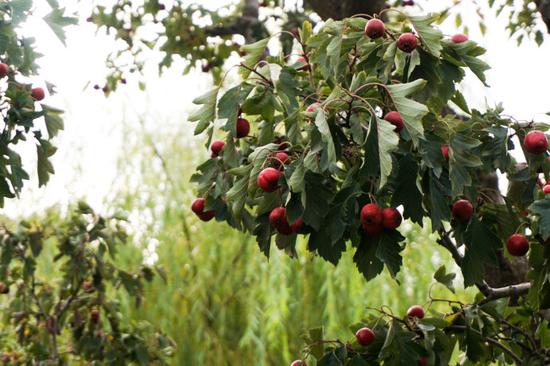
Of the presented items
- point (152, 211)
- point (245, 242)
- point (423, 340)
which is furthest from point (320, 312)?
point (423, 340)

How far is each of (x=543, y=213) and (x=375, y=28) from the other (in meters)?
0.56

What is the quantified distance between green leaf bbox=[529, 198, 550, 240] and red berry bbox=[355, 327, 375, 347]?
66 cm

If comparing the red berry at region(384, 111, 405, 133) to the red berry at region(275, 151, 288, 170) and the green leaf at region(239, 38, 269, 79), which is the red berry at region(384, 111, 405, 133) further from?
the green leaf at region(239, 38, 269, 79)

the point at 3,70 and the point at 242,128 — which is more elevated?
the point at 3,70

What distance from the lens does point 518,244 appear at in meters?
2.25

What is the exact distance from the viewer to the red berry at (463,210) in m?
2.22

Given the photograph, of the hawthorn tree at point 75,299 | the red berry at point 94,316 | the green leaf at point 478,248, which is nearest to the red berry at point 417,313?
the green leaf at point 478,248

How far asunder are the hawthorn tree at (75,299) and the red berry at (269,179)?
85.8 inches

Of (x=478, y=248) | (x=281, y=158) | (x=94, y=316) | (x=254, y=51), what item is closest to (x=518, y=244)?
(x=478, y=248)

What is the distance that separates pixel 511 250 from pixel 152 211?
4.81 m

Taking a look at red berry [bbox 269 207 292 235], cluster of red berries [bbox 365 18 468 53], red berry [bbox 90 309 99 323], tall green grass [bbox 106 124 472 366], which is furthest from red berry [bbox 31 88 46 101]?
tall green grass [bbox 106 124 472 366]

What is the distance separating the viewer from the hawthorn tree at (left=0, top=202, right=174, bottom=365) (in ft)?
13.3

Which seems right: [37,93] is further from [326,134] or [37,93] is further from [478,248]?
[478,248]

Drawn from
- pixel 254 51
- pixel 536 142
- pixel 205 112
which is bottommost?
pixel 536 142
